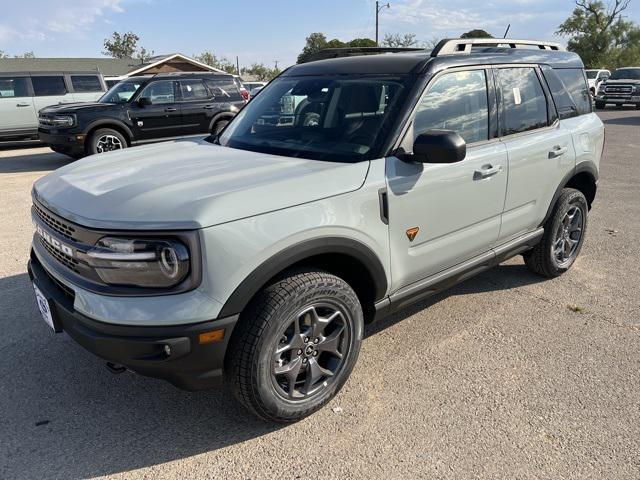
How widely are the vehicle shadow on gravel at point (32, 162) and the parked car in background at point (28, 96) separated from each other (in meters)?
0.71

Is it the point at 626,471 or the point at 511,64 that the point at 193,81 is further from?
the point at 626,471

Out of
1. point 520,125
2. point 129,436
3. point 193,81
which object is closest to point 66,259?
point 129,436

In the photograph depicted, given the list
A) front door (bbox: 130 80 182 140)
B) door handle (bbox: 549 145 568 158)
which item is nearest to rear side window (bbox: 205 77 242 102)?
front door (bbox: 130 80 182 140)

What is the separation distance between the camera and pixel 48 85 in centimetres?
1350

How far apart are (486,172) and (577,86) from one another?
179 centimetres

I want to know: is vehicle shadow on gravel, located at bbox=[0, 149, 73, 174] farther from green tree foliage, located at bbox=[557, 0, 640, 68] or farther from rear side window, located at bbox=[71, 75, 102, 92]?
green tree foliage, located at bbox=[557, 0, 640, 68]

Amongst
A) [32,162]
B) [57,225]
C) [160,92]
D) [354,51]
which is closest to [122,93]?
[160,92]

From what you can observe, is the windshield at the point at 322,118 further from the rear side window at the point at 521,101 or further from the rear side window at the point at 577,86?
the rear side window at the point at 577,86

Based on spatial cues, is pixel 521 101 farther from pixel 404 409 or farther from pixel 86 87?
pixel 86 87

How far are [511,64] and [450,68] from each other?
0.77 m

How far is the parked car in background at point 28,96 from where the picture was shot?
12938 millimetres

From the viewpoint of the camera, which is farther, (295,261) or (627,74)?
(627,74)

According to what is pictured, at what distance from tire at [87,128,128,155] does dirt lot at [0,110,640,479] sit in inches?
260

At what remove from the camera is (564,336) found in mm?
3500
